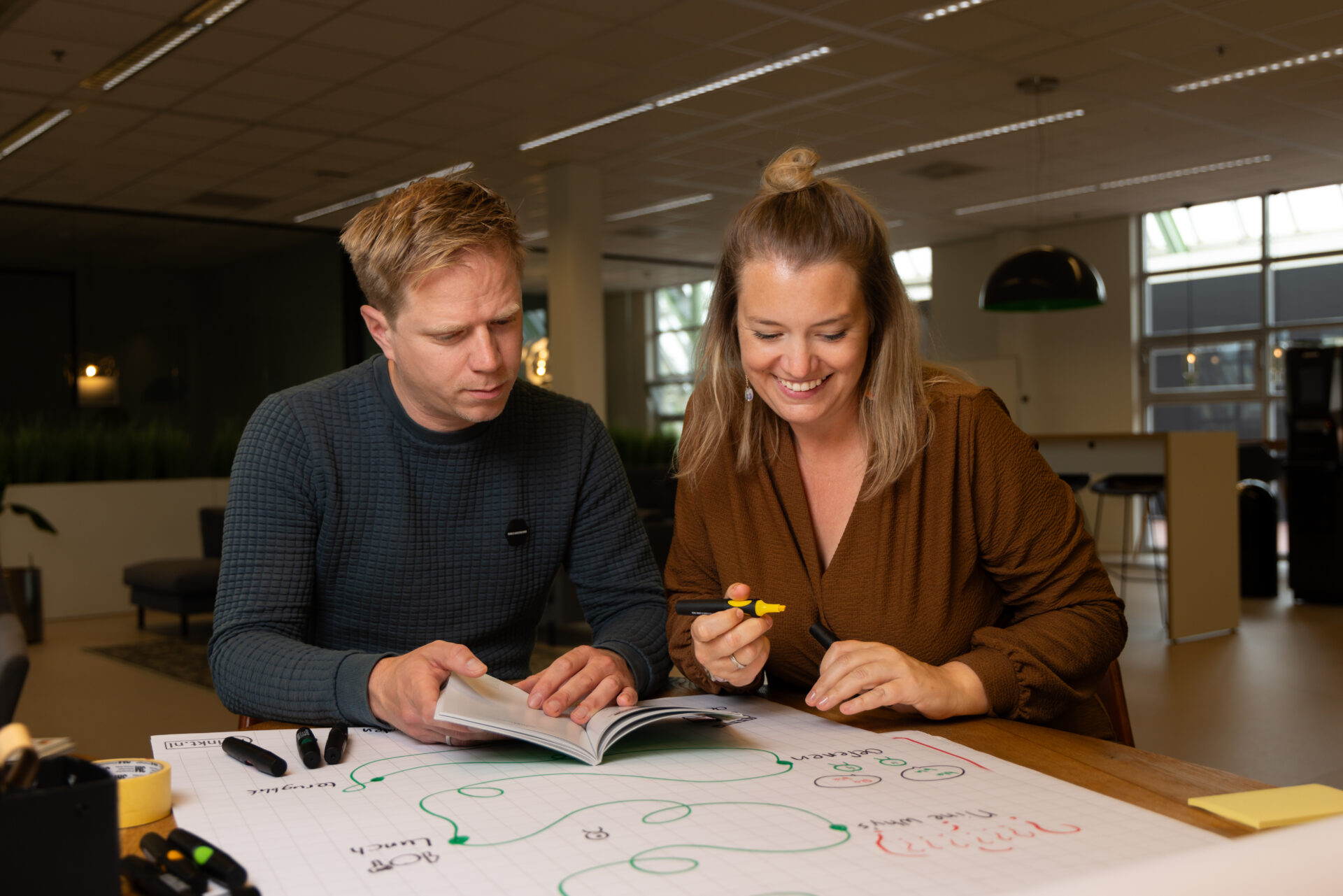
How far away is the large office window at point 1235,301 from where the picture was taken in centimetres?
988

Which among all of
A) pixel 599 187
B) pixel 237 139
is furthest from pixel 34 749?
pixel 599 187

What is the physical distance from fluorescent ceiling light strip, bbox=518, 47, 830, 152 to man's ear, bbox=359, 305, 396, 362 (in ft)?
15.9

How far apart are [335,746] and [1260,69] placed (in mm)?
6931

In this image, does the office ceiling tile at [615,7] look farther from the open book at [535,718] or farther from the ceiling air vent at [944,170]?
the open book at [535,718]

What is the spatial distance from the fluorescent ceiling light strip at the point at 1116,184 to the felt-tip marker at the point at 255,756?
9262 millimetres

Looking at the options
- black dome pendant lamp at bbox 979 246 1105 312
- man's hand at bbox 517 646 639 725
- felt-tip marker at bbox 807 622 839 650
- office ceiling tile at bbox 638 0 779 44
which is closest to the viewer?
man's hand at bbox 517 646 639 725

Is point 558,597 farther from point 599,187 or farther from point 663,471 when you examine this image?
point 599,187

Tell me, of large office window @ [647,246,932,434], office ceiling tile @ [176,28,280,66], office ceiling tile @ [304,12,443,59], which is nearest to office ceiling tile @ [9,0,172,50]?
office ceiling tile @ [176,28,280,66]

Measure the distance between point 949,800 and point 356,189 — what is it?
8.58 meters

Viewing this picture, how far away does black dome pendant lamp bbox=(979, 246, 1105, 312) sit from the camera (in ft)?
21.3

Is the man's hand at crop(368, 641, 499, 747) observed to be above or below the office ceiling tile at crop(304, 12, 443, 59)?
below

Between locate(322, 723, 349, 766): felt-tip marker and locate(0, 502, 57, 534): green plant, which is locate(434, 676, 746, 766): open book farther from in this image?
locate(0, 502, 57, 534): green plant

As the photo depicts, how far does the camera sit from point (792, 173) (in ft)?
5.19

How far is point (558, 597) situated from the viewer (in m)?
6.17
